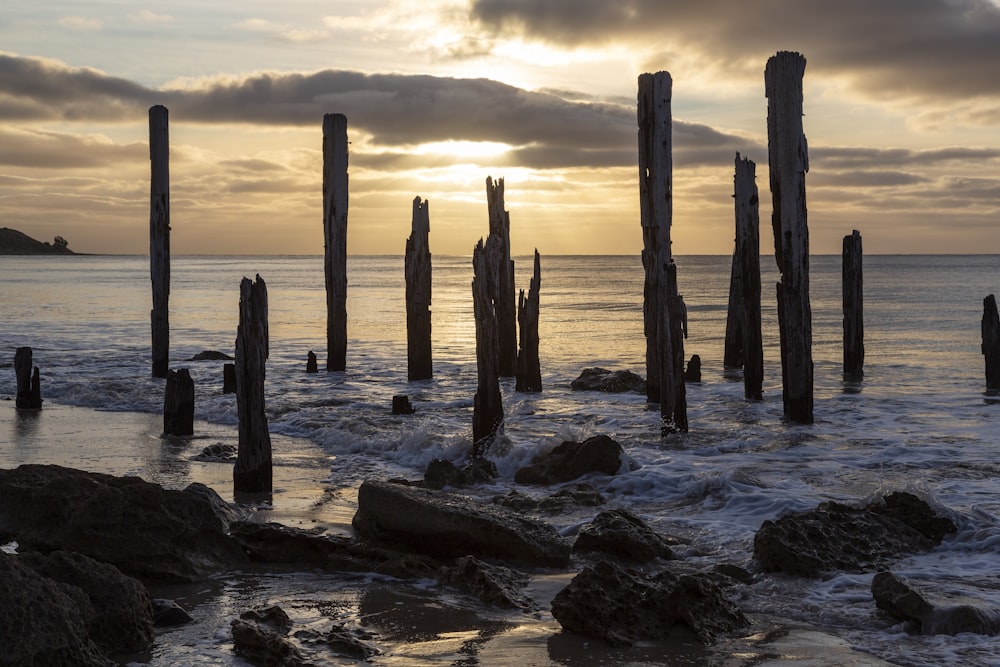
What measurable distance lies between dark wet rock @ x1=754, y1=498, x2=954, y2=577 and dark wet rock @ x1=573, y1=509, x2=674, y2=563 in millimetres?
773

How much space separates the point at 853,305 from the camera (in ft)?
65.0

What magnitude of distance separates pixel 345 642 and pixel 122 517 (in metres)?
2.49

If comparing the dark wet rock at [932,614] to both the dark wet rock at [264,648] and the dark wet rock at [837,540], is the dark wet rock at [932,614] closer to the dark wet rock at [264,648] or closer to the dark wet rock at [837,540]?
the dark wet rock at [837,540]

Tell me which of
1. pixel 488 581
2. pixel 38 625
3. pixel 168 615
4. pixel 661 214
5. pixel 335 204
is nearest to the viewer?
pixel 38 625

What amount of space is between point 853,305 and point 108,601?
56.3 feet

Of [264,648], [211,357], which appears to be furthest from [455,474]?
[211,357]

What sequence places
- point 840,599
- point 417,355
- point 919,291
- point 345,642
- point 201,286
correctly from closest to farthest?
1. point 345,642
2. point 840,599
3. point 417,355
4. point 919,291
5. point 201,286

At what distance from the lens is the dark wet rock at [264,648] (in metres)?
5.32

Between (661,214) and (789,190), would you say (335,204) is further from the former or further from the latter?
(789,190)

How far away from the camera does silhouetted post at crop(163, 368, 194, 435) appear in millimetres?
13484

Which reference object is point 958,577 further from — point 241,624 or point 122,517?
point 122,517

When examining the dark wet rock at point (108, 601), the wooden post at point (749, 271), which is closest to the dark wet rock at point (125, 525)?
the dark wet rock at point (108, 601)

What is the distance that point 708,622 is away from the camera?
6090mm

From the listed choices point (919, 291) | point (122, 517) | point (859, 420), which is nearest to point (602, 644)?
point (122, 517)
